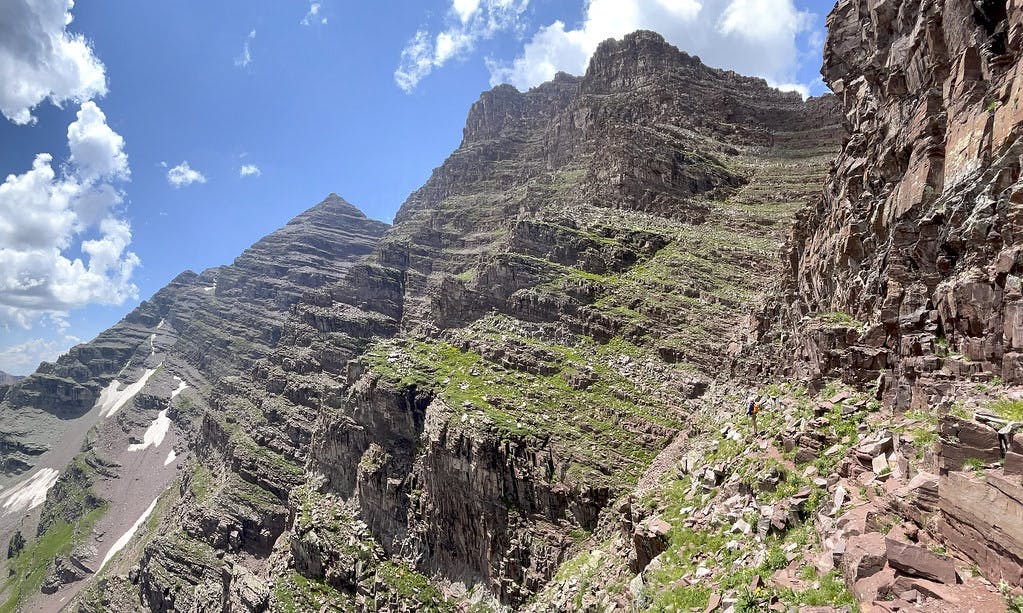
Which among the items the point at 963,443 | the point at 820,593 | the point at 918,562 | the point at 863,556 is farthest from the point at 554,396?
the point at 918,562

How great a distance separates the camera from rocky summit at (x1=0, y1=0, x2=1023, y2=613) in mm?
13008

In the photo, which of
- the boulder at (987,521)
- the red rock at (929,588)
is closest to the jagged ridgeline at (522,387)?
the boulder at (987,521)

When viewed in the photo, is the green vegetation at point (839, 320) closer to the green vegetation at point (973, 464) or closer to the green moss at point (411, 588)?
the green vegetation at point (973, 464)

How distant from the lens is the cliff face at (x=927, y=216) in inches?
563

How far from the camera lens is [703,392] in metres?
44.0

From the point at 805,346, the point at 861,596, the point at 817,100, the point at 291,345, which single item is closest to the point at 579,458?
the point at 805,346

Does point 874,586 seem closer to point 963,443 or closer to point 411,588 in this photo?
point 963,443

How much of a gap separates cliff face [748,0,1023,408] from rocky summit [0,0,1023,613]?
11 cm

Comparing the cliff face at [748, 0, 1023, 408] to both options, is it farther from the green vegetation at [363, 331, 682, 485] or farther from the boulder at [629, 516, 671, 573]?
the green vegetation at [363, 331, 682, 485]

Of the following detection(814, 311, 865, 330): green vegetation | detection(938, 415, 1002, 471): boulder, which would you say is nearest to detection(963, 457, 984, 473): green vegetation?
detection(938, 415, 1002, 471): boulder

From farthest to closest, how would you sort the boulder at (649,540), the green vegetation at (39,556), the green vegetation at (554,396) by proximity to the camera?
the green vegetation at (39,556), the green vegetation at (554,396), the boulder at (649,540)

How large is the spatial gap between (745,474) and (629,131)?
83.9 meters

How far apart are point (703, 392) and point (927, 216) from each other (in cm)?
2829

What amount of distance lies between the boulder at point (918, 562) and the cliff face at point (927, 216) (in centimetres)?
581
